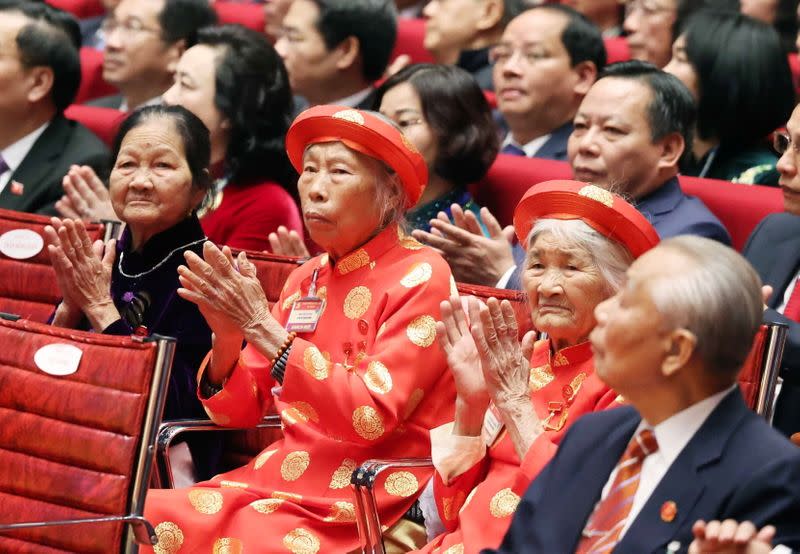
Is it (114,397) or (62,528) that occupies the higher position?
(114,397)

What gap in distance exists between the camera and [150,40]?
5.70m

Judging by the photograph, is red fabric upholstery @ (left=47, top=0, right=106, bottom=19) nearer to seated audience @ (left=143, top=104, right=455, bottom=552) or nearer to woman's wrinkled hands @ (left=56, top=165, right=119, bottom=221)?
woman's wrinkled hands @ (left=56, top=165, right=119, bottom=221)

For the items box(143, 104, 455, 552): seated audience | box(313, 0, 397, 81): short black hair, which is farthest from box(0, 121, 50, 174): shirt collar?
box(143, 104, 455, 552): seated audience

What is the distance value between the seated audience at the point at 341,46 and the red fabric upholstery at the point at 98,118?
677mm

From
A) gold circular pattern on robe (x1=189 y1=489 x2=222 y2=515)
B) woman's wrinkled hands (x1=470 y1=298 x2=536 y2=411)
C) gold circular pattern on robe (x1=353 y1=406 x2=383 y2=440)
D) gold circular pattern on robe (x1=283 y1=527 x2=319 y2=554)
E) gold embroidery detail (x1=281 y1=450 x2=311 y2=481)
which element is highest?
woman's wrinkled hands (x1=470 y1=298 x2=536 y2=411)

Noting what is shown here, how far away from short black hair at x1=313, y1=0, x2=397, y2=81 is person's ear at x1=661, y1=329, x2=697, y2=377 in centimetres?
339

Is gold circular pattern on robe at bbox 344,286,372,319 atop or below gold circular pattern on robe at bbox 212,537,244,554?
atop

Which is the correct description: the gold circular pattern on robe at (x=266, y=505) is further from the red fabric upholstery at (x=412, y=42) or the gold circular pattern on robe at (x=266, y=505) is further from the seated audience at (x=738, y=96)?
the red fabric upholstery at (x=412, y=42)

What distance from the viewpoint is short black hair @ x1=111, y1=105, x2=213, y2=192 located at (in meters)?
3.69

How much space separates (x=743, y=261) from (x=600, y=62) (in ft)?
9.25

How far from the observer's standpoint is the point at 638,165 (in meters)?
3.71

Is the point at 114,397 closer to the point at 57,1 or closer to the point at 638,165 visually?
the point at 638,165

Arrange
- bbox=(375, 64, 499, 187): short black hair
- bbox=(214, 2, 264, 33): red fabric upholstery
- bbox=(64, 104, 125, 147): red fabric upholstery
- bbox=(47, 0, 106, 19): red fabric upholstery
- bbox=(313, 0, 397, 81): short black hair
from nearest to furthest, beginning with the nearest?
bbox=(375, 64, 499, 187): short black hair
bbox=(64, 104, 125, 147): red fabric upholstery
bbox=(313, 0, 397, 81): short black hair
bbox=(214, 2, 264, 33): red fabric upholstery
bbox=(47, 0, 106, 19): red fabric upholstery

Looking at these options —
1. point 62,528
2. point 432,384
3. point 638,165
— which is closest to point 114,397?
point 62,528
